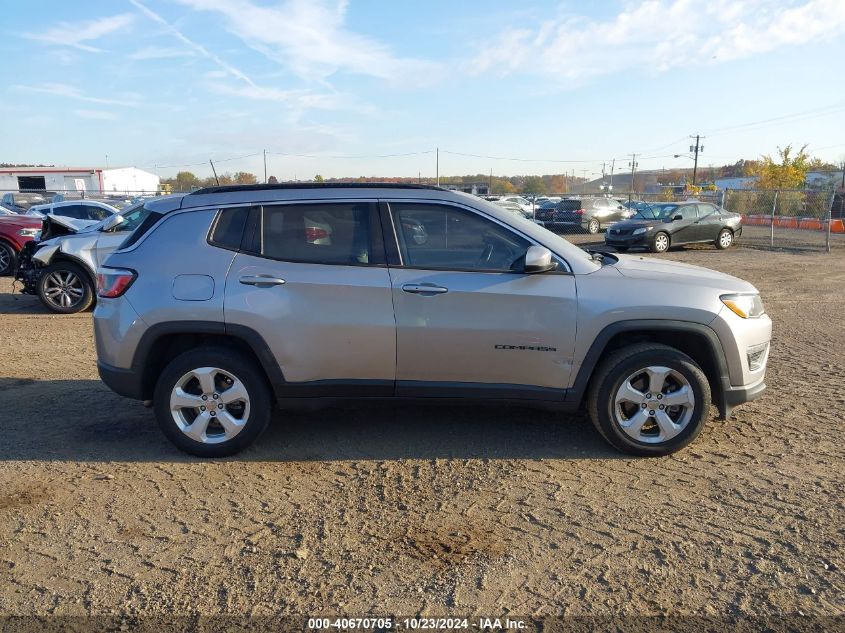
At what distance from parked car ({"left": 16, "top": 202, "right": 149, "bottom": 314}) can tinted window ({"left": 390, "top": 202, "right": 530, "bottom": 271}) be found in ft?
21.3

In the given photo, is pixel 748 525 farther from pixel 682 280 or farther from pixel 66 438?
pixel 66 438

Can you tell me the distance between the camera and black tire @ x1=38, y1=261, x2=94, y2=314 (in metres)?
9.60

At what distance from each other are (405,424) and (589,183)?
113 meters

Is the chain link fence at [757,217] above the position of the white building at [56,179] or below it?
below

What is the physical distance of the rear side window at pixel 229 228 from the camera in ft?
14.5

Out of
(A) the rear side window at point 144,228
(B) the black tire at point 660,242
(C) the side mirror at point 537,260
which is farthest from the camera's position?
(B) the black tire at point 660,242

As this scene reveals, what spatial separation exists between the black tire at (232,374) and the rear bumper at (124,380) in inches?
6.9

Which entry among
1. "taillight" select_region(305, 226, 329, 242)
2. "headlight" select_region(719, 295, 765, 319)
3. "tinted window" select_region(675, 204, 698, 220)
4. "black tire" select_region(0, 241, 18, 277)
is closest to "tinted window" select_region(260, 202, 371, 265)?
"taillight" select_region(305, 226, 329, 242)

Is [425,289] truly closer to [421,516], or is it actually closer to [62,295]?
[421,516]

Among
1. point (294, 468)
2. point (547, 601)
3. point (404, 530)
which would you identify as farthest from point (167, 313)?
point (547, 601)

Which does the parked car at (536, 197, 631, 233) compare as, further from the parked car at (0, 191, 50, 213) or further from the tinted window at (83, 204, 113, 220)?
the parked car at (0, 191, 50, 213)

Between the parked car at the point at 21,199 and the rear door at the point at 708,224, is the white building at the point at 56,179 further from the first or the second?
the rear door at the point at 708,224

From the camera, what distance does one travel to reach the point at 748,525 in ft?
11.7

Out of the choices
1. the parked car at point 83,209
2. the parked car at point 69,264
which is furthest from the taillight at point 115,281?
the parked car at point 83,209
